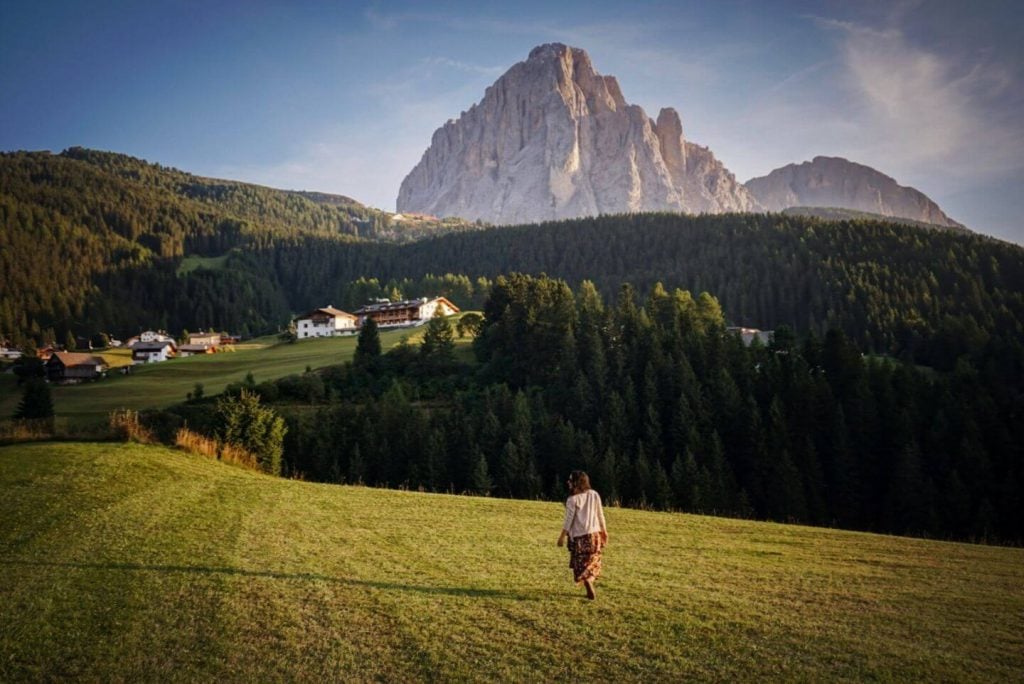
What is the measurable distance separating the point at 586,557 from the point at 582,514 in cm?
68

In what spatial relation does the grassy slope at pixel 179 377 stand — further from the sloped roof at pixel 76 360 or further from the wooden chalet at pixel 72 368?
the sloped roof at pixel 76 360

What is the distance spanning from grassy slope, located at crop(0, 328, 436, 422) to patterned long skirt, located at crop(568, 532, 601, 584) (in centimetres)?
5520

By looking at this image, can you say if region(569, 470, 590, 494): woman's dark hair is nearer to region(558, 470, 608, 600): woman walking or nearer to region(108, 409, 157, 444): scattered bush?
region(558, 470, 608, 600): woman walking

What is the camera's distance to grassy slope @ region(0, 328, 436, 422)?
2314 inches

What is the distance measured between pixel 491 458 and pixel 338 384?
25.5 m

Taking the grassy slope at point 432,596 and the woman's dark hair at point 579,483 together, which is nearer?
the grassy slope at point 432,596

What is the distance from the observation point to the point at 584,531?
986 centimetres

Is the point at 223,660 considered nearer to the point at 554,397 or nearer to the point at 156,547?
the point at 156,547

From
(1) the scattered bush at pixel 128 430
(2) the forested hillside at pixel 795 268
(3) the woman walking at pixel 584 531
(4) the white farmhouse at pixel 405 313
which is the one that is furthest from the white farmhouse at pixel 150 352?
(3) the woman walking at pixel 584 531

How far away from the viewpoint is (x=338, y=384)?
213ft

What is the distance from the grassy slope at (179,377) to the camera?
58781 millimetres

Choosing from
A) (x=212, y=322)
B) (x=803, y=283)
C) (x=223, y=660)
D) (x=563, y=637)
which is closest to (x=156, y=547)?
(x=223, y=660)

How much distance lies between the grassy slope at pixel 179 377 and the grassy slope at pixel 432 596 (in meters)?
47.8

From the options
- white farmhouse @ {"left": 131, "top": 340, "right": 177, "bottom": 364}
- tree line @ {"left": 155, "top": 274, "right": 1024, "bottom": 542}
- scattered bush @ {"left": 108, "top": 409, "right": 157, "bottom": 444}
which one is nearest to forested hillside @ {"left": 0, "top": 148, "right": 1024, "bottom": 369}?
white farmhouse @ {"left": 131, "top": 340, "right": 177, "bottom": 364}
